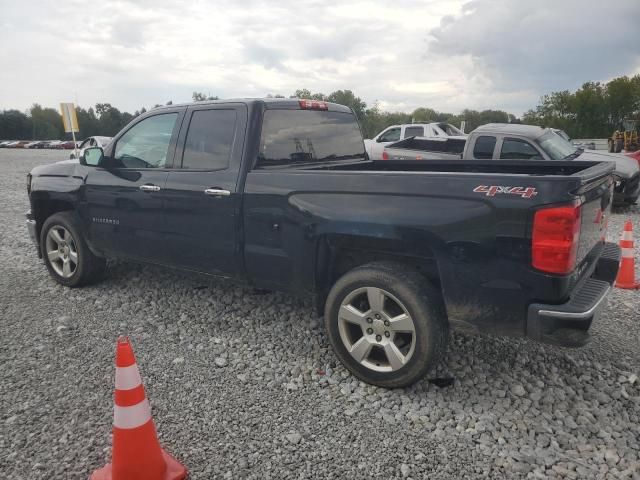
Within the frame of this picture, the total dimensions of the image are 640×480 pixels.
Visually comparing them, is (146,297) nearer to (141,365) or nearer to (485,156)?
(141,365)

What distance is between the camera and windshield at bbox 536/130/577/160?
8.36 metres

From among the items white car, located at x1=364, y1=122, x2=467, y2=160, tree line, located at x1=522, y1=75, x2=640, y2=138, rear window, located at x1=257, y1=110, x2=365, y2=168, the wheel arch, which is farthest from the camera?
tree line, located at x1=522, y1=75, x2=640, y2=138

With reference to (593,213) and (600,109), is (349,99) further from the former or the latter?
(593,213)

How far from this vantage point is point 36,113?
378 feet

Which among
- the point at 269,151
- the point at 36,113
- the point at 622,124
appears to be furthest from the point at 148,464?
the point at 36,113

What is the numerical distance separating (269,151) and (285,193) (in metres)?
0.57

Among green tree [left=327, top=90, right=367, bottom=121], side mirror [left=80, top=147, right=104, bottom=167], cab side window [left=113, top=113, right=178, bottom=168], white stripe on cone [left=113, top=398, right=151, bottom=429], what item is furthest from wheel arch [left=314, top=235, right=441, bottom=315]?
green tree [left=327, top=90, right=367, bottom=121]

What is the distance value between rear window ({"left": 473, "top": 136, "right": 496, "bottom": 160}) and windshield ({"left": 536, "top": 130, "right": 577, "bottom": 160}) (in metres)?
0.78

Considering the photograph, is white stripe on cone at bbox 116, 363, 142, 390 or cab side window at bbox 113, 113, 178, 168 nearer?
white stripe on cone at bbox 116, 363, 142, 390

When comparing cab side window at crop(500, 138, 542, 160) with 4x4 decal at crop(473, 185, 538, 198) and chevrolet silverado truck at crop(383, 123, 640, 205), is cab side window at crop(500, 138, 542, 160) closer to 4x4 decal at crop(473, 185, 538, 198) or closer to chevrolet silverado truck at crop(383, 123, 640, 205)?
chevrolet silverado truck at crop(383, 123, 640, 205)

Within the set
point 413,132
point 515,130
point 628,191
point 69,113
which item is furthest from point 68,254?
point 69,113

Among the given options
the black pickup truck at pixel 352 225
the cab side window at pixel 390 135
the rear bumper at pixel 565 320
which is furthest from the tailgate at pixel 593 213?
the cab side window at pixel 390 135

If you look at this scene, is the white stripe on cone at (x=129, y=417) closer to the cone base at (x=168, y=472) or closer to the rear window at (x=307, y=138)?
the cone base at (x=168, y=472)

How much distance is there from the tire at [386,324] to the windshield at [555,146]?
633 centimetres
